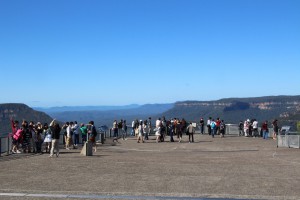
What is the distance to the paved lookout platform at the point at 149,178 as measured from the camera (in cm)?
1152

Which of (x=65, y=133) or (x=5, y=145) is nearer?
(x=5, y=145)

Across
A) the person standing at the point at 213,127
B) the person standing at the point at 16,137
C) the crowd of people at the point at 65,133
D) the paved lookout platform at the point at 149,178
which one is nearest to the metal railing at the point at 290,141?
the paved lookout platform at the point at 149,178

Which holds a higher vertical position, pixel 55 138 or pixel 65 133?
pixel 55 138

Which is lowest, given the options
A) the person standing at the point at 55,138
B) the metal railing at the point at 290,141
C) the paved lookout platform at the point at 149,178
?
the paved lookout platform at the point at 149,178

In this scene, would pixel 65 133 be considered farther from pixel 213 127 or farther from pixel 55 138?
pixel 213 127

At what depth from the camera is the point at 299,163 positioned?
1822cm

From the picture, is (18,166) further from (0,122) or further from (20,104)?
(0,122)

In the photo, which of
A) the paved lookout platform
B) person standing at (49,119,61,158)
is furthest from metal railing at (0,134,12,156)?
person standing at (49,119,61,158)

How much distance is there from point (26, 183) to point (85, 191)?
221 centimetres

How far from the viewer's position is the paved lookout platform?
37.8 ft

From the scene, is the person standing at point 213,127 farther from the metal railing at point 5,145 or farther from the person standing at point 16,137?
the metal railing at point 5,145

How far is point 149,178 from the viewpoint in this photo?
14133mm

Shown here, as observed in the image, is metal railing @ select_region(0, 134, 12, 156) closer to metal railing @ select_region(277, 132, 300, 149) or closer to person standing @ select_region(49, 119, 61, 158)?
person standing @ select_region(49, 119, 61, 158)

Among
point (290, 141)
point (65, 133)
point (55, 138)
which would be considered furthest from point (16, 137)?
point (290, 141)
